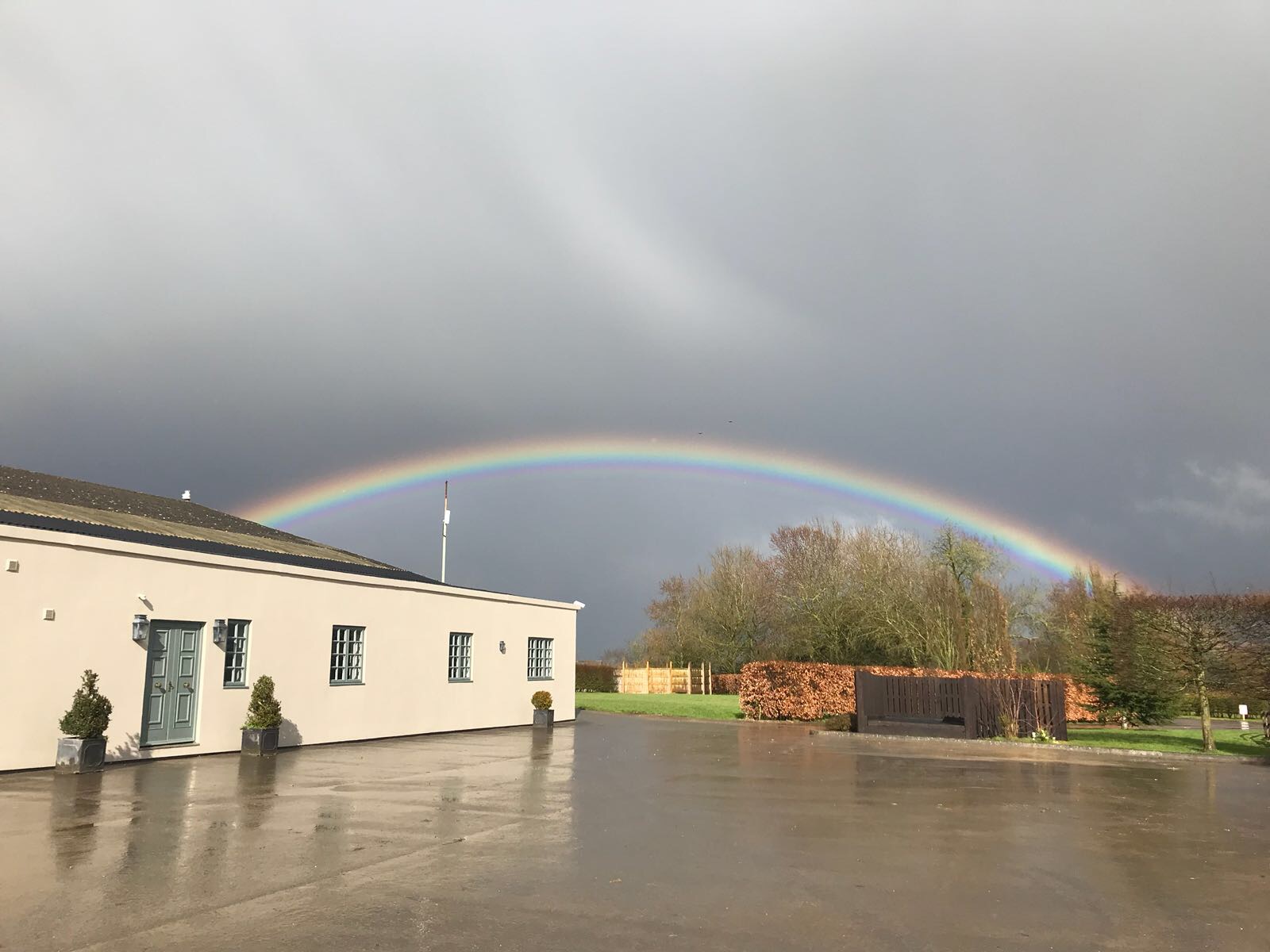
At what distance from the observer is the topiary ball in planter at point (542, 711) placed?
2408 cm

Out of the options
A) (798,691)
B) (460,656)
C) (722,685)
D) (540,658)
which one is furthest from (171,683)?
(722,685)

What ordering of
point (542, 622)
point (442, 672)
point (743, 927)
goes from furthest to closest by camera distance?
point (542, 622), point (442, 672), point (743, 927)

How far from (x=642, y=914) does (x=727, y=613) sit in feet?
161

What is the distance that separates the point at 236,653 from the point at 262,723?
165 centimetres

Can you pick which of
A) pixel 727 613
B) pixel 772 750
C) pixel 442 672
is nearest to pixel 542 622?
pixel 442 672

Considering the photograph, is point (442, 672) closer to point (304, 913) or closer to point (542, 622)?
point (542, 622)

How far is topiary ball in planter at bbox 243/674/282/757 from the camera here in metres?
15.8

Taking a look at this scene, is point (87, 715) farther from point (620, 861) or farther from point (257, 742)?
point (620, 861)

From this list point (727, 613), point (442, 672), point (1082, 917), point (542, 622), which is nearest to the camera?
point (1082, 917)

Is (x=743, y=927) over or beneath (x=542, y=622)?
beneath

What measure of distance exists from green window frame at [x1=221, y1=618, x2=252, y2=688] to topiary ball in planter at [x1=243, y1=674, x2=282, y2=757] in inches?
23.1

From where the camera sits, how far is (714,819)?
9.84m

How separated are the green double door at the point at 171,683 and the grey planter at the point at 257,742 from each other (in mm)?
911

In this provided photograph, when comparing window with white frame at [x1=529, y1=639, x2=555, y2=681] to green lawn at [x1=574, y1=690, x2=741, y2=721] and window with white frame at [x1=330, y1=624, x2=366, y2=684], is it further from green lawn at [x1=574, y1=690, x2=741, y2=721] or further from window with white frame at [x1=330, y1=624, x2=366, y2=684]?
window with white frame at [x1=330, y1=624, x2=366, y2=684]
